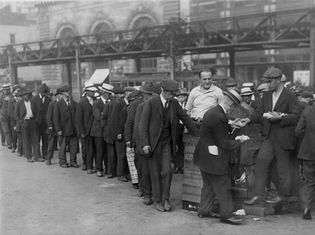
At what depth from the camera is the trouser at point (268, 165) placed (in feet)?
18.6

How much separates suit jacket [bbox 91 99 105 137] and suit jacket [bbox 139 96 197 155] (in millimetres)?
2663

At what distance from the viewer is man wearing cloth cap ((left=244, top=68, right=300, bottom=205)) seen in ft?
18.5

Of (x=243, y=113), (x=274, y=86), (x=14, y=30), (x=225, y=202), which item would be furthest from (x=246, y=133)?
(x=14, y=30)

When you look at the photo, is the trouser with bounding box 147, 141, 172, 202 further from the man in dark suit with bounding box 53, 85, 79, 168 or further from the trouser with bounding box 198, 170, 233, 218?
the man in dark suit with bounding box 53, 85, 79, 168

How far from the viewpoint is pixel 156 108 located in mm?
6098

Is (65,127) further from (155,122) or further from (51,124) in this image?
(155,122)

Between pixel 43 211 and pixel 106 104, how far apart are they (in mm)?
2992

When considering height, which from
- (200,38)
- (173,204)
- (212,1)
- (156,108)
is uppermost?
(212,1)

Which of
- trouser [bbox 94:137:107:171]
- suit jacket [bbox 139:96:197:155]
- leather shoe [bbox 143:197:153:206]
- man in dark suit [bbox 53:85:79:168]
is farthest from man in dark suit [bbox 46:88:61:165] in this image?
suit jacket [bbox 139:96:197:155]

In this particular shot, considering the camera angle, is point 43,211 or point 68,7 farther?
point 68,7

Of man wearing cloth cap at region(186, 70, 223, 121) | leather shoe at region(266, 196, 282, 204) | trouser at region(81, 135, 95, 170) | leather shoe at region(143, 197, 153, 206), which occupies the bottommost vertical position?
leather shoe at region(143, 197, 153, 206)

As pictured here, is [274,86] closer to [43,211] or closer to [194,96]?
[194,96]

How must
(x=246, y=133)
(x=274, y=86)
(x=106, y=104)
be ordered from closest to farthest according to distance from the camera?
(x=274, y=86)
(x=246, y=133)
(x=106, y=104)

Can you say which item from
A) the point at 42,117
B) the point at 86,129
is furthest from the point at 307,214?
the point at 42,117
